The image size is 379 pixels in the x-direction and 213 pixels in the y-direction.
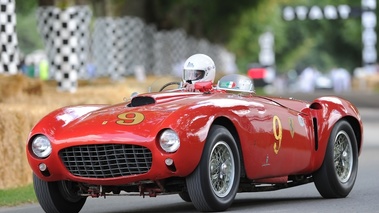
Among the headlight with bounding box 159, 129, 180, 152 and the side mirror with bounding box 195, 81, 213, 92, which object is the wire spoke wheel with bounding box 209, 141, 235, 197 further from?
the side mirror with bounding box 195, 81, 213, 92

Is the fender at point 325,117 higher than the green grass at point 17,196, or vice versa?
the fender at point 325,117

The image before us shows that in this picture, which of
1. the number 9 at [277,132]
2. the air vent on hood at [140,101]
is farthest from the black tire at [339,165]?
the air vent on hood at [140,101]

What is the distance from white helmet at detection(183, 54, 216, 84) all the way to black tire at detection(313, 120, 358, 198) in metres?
1.29

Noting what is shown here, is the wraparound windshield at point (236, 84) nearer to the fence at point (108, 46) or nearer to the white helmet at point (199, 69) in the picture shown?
the white helmet at point (199, 69)

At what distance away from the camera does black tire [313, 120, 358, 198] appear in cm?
1135

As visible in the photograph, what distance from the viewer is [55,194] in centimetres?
1023

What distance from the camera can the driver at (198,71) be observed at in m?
11.1

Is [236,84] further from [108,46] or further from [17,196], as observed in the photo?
[108,46]

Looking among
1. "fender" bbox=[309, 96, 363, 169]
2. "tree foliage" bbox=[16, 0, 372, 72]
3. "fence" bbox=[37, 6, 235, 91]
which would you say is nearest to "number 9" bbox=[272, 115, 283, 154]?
"fender" bbox=[309, 96, 363, 169]

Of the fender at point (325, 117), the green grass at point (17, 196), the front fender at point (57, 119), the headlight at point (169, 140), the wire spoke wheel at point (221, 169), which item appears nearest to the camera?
the headlight at point (169, 140)

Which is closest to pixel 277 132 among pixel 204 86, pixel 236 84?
pixel 236 84

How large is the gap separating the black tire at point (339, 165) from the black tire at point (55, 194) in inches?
94.3

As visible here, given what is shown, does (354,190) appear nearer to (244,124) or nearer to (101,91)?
(244,124)

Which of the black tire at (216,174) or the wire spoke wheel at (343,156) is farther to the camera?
the wire spoke wheel at (343,156)
